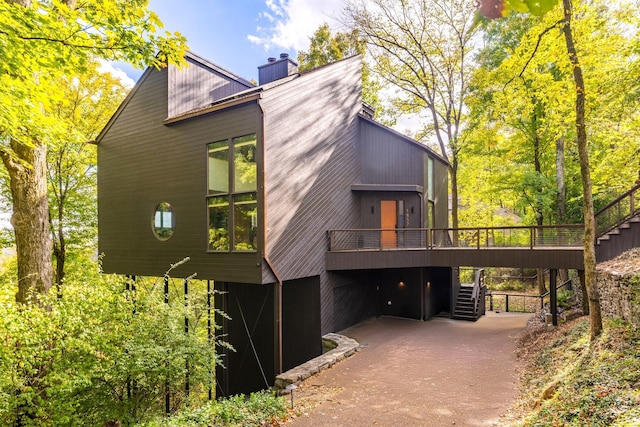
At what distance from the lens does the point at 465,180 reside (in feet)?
78.7

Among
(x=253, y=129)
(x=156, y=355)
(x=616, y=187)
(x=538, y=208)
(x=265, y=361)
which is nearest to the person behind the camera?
(x=156, y=355)

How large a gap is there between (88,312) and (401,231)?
976 centimetres

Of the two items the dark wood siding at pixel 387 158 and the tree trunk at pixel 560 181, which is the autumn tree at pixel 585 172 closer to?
the dark wood siding at pixel 387 158

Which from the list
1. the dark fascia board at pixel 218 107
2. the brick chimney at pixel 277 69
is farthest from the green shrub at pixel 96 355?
the brick chimney at pixel 277 69

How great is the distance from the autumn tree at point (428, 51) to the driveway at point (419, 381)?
30.5 ft

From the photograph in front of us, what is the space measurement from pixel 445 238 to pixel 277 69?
9.05 meters

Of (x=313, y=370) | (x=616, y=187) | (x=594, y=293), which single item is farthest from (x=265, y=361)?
(x=616, y=187)

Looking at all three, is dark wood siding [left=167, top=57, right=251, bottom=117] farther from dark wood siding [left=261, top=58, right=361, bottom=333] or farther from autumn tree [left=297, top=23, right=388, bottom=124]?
autumn tree [left=297, top=23, right=388, bottom=124]

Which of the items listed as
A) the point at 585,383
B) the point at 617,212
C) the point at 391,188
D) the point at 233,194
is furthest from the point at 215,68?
the point at 617,212

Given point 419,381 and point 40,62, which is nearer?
point 40,62

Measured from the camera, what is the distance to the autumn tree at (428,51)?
1820 centimetres

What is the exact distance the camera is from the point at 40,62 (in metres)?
5.27

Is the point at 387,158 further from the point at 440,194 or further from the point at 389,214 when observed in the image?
the point at 440,194

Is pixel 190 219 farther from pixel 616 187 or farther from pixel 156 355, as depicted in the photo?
pixel 616 187
